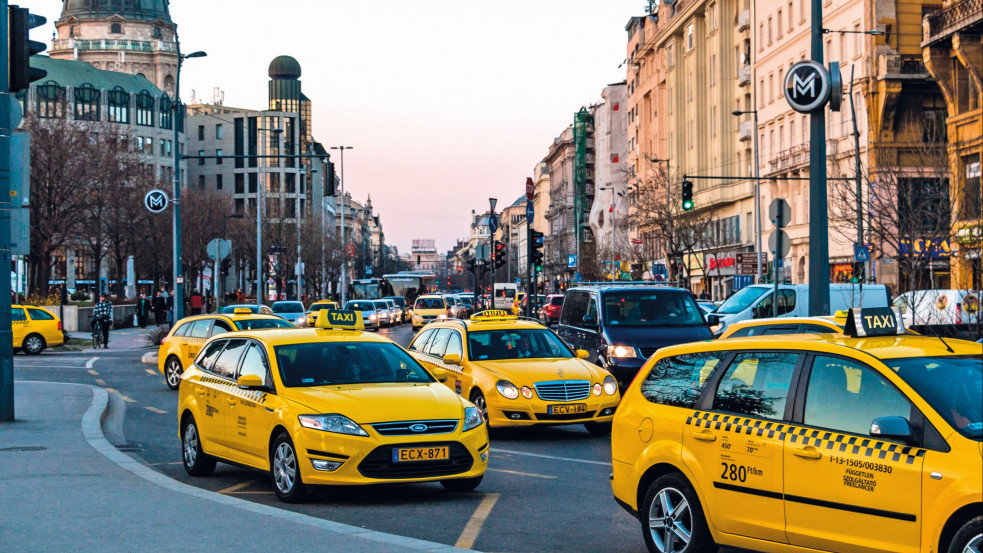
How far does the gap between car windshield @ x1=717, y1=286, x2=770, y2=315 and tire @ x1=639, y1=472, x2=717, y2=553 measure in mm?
22918

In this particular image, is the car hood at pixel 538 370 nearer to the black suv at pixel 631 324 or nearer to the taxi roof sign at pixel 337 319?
the taxi roof sign at pixel 337 319

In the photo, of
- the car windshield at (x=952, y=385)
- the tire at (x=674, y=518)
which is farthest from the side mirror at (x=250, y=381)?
the car windshield at (x=952, y=385)

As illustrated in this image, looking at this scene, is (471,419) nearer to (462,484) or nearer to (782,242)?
(462,484)

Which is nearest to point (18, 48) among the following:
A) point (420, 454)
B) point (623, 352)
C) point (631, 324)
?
point (420, 454)

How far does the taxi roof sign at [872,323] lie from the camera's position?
7.14 meters

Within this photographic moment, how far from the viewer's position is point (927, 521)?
20.0 ft

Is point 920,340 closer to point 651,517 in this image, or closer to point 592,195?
point 651,517

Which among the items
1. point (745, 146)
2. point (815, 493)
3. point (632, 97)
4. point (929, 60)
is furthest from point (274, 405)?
point (632, 97)

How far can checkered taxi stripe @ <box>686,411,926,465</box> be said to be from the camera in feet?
20.8

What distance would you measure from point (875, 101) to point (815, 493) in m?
52.4

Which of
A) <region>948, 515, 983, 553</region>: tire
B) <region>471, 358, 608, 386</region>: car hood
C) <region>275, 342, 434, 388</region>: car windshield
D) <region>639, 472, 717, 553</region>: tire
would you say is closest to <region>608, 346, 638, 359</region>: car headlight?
<region>471, 358, 608, 386</region>: car hood

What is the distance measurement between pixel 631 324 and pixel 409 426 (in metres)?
10.8

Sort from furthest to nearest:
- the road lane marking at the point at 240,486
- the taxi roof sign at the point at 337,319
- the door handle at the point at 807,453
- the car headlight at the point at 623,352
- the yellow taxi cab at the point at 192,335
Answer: the yellow taxi cab at the point at 192,335 < the car headlight at the point at 623,352 < the taxi roof sign at the point at 337,319 < the road lane marking at the point at 240,486 < the door handle at the point at 807,453

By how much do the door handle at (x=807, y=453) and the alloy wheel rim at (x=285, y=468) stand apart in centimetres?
492
